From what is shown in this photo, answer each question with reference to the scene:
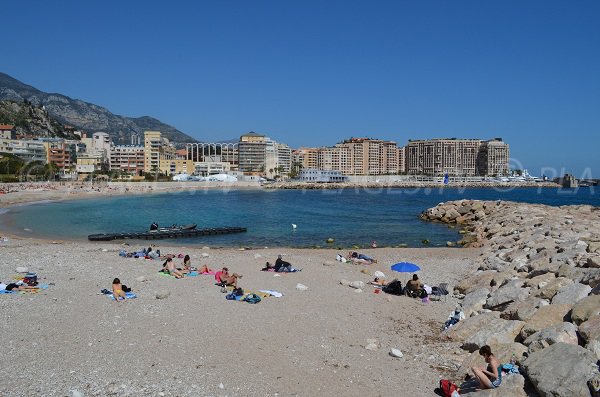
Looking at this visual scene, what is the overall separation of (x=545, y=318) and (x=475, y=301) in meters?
3.62

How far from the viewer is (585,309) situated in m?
9.19

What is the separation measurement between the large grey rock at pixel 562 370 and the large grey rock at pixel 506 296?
4288mm

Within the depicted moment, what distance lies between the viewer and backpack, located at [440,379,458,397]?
7.97 meters

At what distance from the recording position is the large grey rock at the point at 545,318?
9.52 meters

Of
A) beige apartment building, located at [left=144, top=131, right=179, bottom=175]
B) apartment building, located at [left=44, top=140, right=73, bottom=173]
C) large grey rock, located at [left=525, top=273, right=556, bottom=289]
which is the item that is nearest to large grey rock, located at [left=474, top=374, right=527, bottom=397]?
large grey rock, located at [left=525, top=273, right=556, bottom=289]

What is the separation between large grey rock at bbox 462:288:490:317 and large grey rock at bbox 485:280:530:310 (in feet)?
0.77

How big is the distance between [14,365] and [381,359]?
698cm

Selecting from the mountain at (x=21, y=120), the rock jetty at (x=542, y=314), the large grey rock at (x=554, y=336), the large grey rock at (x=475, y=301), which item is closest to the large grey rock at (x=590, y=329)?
the rock jetty at (x=542, y=314)

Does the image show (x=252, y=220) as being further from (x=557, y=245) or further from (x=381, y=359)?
(x=381, y=359)

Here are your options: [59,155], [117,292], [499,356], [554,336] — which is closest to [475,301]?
[499,356]

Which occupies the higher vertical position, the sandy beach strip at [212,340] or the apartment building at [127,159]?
the apartment building at [127,159]

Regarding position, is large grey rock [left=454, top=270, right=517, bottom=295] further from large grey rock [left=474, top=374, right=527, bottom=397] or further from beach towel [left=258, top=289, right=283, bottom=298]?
large grey rock [left=474, top=374, right=527, bottom=397]

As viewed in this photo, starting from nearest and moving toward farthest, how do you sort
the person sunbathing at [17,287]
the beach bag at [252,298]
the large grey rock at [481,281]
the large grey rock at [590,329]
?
the large grey rock at [590,329]
the beach bag at [252,298]
the person sunbathing at [17,287]
the large grey rock at [481,281]

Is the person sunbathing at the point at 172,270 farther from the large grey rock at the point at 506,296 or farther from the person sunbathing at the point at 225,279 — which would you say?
the large grey rock at the point at 506,296
